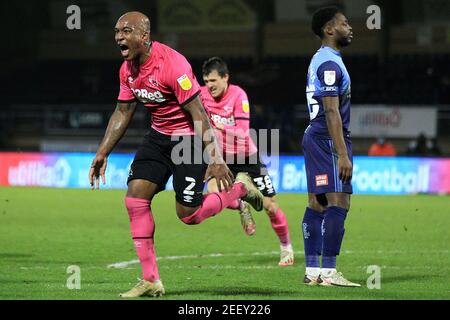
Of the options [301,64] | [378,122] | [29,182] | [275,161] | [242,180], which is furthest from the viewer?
[301,64]

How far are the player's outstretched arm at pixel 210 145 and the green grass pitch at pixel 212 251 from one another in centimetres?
93

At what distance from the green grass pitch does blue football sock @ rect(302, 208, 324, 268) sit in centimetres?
28

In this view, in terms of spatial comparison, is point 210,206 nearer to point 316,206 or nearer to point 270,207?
point 316,206

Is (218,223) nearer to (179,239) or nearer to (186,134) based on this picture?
(179,239)

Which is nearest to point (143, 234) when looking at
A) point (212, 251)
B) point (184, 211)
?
point (184, 211)

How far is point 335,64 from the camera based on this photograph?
8234 mm

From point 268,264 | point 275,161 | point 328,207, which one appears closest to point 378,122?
point 275,161

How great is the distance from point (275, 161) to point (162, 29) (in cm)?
1532

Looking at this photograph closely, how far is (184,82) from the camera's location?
7.62 meters

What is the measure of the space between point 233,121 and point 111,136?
3843 millimetres

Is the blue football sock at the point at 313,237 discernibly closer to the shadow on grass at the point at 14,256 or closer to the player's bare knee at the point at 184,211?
the player's bare knee at the point at 184,211

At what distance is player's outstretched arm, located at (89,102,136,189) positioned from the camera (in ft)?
26.3
